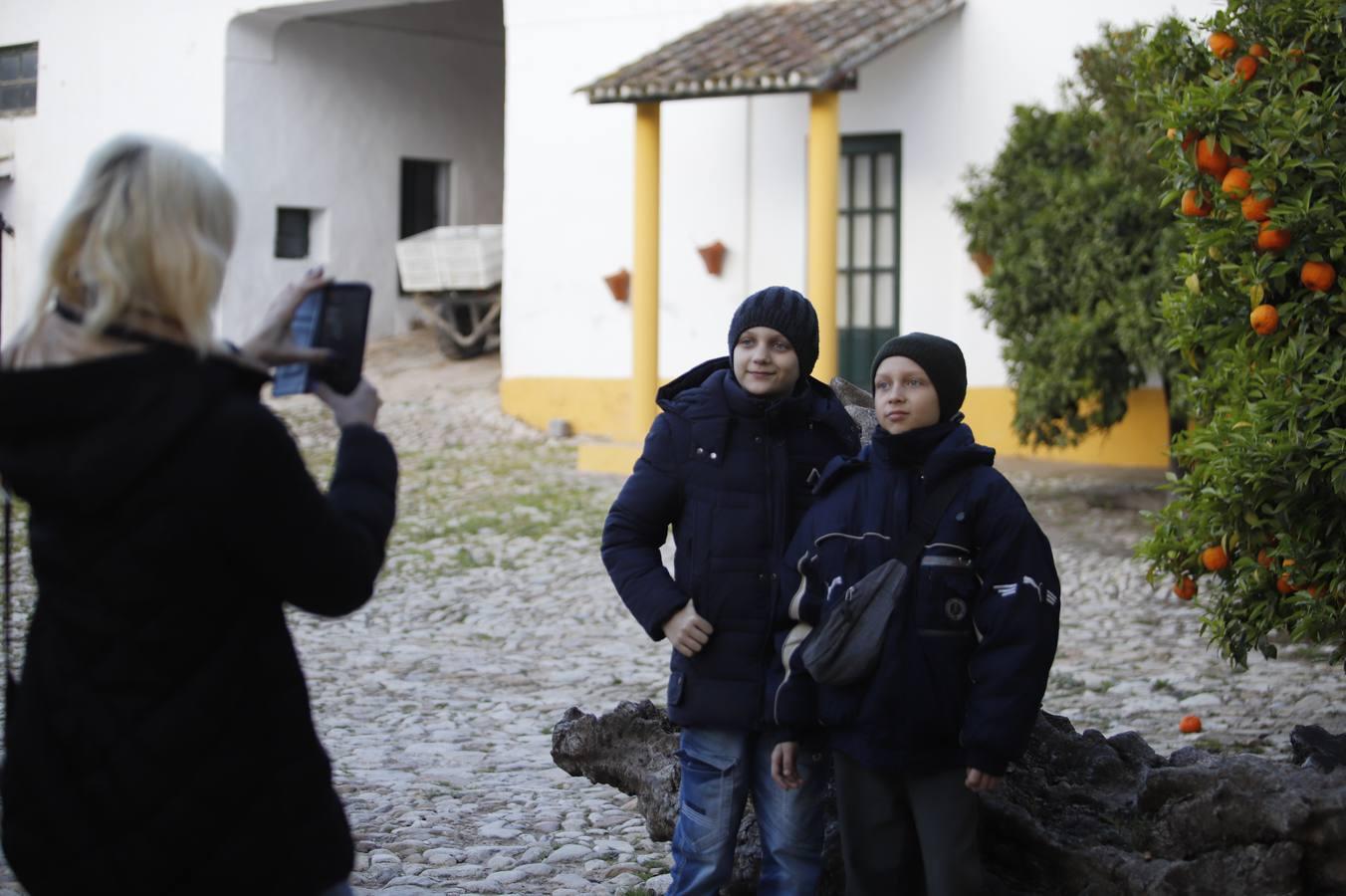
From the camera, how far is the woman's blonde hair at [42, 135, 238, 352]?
2174 mm

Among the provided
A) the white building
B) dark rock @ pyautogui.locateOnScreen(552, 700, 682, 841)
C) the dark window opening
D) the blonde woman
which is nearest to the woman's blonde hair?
the blonde woman

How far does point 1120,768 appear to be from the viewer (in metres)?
4.05

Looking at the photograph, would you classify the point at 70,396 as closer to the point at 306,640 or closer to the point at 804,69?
the point at 306,640

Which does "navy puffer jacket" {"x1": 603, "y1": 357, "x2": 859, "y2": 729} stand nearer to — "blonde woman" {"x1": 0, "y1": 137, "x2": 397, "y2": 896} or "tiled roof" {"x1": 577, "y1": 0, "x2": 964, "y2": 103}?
"blonde woman" {"x1": 0, "y1": 137, "x2": 397, "y2": 896}

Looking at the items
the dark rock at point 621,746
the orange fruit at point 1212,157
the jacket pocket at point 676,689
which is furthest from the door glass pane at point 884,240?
the jacket pocket at point 676,689

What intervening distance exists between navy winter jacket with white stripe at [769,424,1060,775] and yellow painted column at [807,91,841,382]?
30.8 ft

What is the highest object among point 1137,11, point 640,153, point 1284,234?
point 1137,11

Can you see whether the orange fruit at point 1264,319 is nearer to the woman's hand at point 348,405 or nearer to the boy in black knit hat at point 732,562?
the boy in black knit hat at point 732,562

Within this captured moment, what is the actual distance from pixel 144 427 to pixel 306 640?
5956mm

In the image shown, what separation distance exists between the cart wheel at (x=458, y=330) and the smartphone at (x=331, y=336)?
15.3 metres

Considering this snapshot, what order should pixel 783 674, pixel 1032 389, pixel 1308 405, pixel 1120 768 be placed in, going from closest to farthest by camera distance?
pixel 783 674, pixel 1120 768, pixel 1308 405, pixel 1032 389

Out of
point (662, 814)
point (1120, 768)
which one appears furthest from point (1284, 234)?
point (662, 814)

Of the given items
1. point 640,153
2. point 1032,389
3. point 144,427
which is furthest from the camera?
point 640,153

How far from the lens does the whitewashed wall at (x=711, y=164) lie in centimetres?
1309
